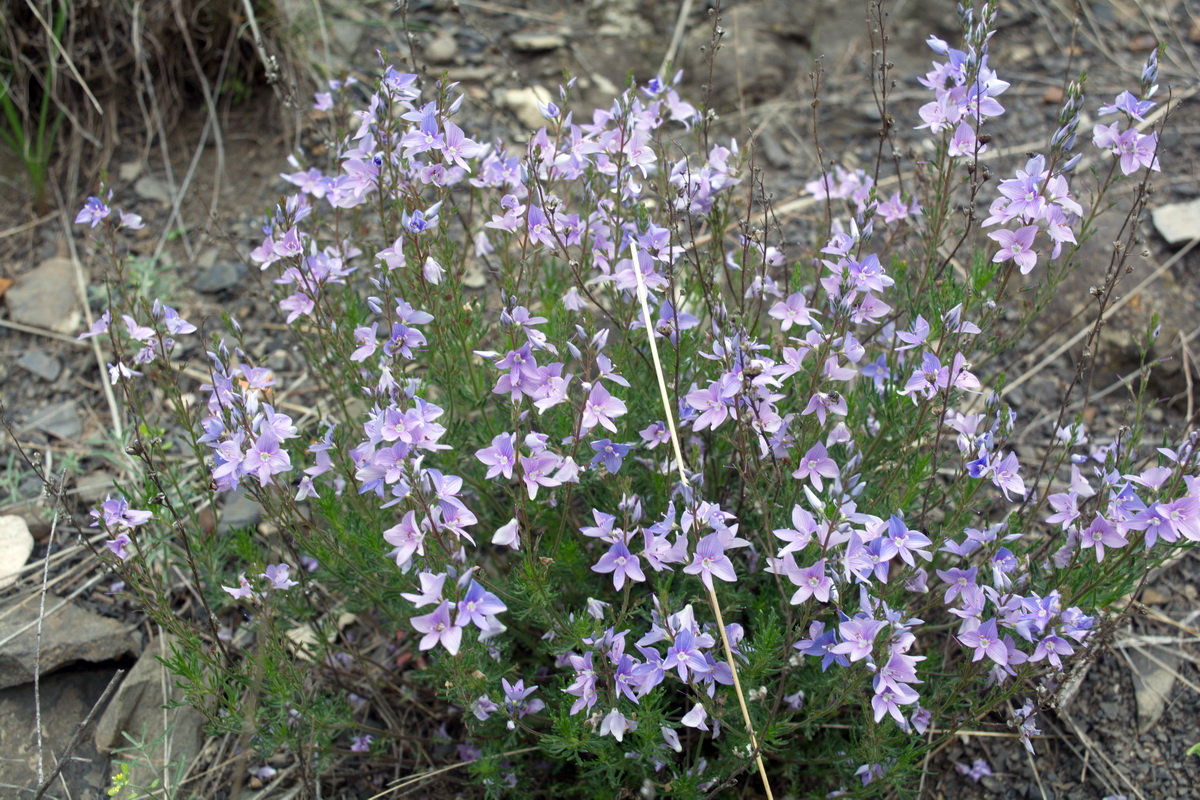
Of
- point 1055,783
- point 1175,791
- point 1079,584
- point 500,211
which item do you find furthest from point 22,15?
point 1175,791

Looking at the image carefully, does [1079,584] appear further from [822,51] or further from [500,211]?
[822,51]

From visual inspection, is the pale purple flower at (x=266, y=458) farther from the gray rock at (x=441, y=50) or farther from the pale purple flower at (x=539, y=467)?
the gray rock at (x=441, y=50)

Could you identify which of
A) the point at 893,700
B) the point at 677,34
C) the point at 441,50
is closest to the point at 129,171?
the point at 441,50

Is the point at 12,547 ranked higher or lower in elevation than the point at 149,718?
higher

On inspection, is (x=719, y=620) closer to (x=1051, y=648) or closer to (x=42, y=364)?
(x=1051, y=648)

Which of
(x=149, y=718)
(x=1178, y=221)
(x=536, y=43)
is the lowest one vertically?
(x=149, y=718)

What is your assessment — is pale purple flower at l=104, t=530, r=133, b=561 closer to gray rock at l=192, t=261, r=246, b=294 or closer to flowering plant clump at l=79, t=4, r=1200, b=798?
flowering plant clump at l=79, t=4, r=1200, b=798
